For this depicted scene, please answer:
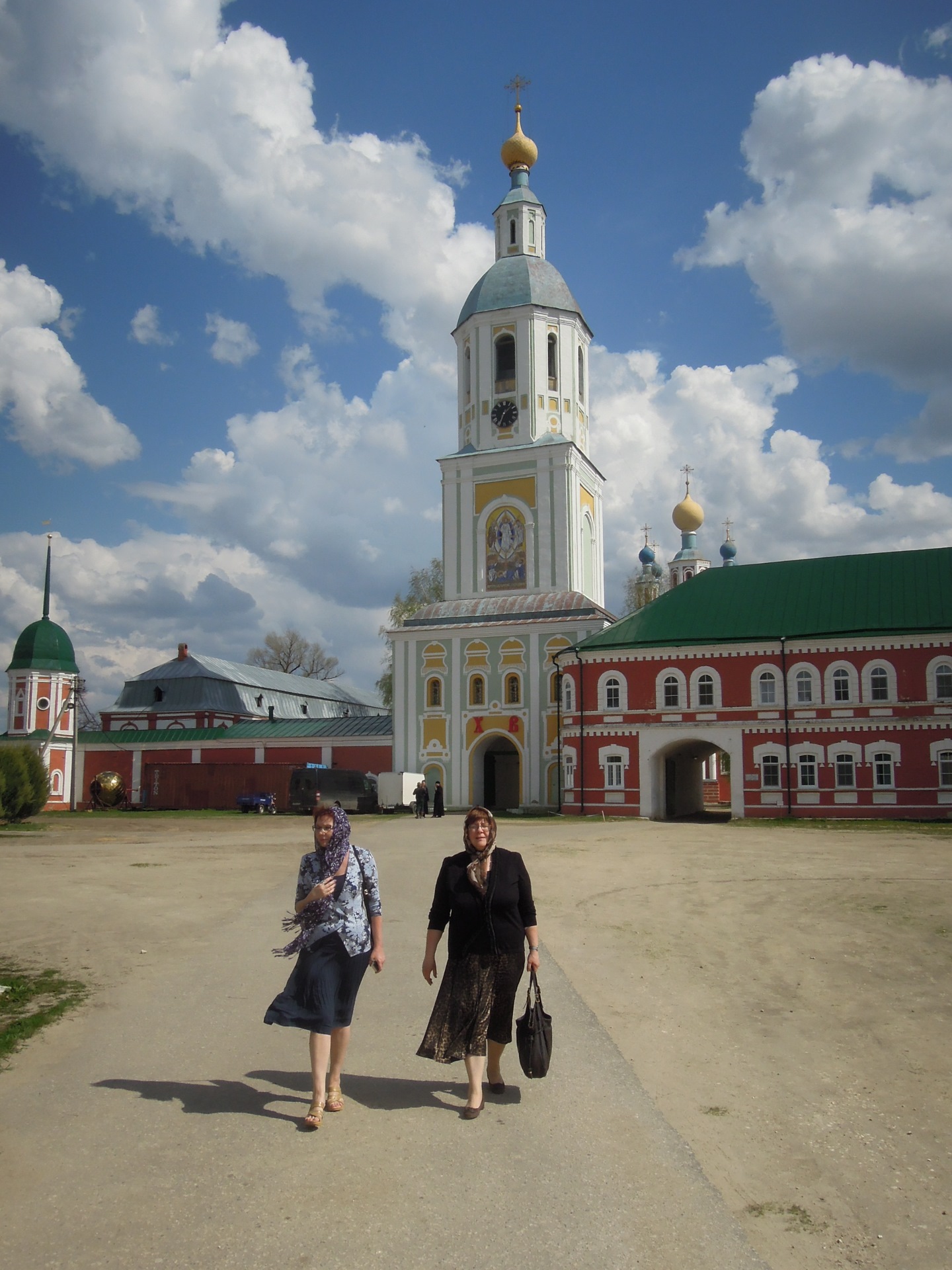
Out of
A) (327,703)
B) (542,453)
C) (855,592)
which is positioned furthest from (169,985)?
(327,703)

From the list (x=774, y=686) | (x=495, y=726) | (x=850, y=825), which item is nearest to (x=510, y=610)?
(x=495, y=726)

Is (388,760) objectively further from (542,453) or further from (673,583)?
(673,583)

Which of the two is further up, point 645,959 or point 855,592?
point 855,592

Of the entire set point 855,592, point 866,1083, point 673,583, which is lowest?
point 866,1083

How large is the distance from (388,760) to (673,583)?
32.7 metres

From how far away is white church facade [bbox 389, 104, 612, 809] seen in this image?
44.4 metres

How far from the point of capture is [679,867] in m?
20.0

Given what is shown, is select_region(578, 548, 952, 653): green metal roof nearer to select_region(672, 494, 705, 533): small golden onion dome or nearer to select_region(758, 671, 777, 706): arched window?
select_region(758, 671, 777, 706): arched window

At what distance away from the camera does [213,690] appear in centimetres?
6184

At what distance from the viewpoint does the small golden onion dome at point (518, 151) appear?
171 ft

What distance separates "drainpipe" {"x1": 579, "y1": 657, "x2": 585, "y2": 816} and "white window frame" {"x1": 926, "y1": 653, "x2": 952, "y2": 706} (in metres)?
12.4

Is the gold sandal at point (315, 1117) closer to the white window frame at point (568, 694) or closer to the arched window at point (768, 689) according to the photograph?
the arched window at point (768, 689)

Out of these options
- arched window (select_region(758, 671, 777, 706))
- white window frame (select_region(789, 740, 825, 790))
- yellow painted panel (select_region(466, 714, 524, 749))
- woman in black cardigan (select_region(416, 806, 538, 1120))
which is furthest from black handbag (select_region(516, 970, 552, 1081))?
yellow painted panel (select_region(466, 714, 524, 749))

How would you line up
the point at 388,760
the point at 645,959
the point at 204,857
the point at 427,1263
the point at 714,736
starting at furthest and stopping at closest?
the point at 388,760 < the point at 714,736 < the point at 204,857 < the point at 645,959 < the point at 427,1263
